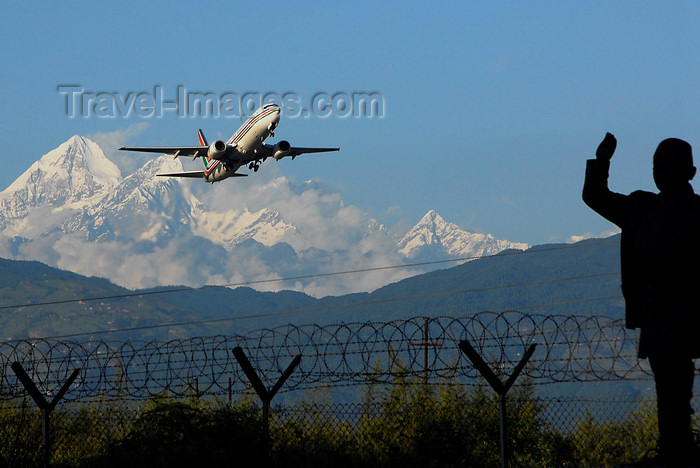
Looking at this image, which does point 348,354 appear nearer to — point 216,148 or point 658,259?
point 658,259

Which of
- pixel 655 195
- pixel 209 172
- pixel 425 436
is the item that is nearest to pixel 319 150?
pixel 209 172

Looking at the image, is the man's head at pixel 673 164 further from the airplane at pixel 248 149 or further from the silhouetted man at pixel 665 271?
the airplane at pixel 248 149

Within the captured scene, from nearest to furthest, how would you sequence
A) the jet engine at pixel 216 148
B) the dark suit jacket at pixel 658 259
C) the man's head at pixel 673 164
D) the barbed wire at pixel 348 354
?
1. the dark suit jacket at pixel 658 259
2. the man's head at pixel 673 164
3. the barbed wire at pixel 348 354
4. the jet engine at pixel 216 148

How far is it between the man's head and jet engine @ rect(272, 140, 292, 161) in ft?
143

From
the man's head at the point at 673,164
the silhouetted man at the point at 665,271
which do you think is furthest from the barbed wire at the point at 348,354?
the man's head at the point at 673,164

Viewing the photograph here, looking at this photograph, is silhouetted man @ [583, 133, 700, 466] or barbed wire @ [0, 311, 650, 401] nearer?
silhouetted man @ [583, 133, 700, 466]

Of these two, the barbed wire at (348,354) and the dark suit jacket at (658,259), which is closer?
the dark suit jacket at (658,259)

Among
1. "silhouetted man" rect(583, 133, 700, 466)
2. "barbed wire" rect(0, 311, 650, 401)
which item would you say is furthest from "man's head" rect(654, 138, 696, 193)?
"barbed wire" rect(0, 311, 650, 401)

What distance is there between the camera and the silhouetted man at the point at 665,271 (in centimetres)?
606

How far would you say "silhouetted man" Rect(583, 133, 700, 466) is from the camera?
6062mm

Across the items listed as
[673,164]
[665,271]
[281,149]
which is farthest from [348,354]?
[281,149]

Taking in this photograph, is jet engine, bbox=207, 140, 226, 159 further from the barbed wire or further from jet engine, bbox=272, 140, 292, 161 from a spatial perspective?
the barbed wire

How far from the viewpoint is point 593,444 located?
80.3 ft

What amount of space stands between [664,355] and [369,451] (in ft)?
18.6
